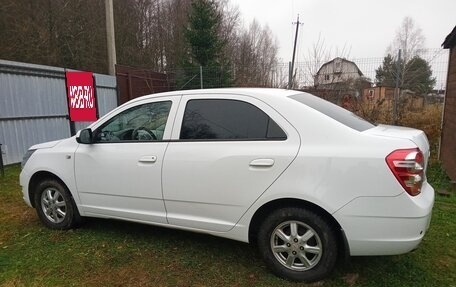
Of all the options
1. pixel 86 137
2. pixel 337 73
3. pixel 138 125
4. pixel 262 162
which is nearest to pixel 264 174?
pixel 262 162

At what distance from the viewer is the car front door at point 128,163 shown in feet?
11.8

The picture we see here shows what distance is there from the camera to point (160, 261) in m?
3.56

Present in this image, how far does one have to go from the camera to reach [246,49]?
2941 centimetres

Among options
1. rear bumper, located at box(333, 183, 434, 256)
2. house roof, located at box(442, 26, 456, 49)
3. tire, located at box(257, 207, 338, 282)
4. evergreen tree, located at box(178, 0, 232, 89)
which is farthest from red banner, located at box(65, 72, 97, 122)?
evergreen tree, located at box(178, 0, 232, 89)

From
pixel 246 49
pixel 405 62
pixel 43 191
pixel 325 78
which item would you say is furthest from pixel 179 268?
pixel 246 49

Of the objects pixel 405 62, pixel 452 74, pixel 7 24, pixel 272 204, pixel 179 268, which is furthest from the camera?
pixel 7 24

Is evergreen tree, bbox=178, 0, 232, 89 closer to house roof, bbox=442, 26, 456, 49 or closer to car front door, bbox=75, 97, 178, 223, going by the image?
house roof, bbox=442, 26, 456, 49

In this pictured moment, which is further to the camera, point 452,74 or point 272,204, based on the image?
point 452,74

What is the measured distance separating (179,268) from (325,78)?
319 inches

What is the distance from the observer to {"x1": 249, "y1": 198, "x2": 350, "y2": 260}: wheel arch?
2.88m

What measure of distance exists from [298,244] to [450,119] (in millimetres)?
6477

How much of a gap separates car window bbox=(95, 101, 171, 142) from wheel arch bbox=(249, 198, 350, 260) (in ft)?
4.22

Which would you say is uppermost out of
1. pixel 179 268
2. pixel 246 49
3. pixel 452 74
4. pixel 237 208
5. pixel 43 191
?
pixel 246 49

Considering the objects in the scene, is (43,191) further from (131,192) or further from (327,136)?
(327,136)
